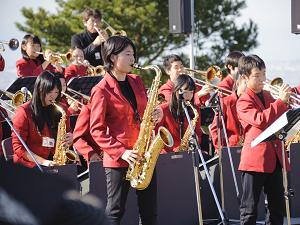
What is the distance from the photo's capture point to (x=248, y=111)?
532 cm

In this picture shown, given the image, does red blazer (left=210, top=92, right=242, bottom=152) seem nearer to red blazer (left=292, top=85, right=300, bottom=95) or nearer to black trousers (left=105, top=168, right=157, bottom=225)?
red blazer (left=292, top=85, right=300, bottom=95)

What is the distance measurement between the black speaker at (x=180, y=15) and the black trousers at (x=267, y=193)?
19.1 feet

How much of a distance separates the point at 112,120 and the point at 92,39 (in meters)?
5.03

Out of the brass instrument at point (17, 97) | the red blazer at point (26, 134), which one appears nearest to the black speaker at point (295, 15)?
the brass instrument at point (17, 97)

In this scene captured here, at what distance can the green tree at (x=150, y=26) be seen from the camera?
18.1 meters

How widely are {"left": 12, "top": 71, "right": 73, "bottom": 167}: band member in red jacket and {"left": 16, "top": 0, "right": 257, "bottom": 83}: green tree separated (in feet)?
38.8

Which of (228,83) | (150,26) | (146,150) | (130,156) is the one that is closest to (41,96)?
(146,150)

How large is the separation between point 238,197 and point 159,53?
508 inches

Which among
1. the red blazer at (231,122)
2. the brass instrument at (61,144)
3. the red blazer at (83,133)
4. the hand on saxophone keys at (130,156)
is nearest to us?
the hand on saxophone keys at (130,156)

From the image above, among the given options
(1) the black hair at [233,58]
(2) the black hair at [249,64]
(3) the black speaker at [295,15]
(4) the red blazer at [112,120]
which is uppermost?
(3) the black speaker at [295,15]

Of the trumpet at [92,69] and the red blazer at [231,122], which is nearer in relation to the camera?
the red blazer at [231,122]

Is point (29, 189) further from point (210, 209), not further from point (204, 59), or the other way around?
point (204, 59)

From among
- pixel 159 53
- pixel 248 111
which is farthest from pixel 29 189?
pixel 159 53

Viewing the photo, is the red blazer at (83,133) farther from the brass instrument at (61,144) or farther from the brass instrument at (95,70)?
the brass instrument at (95,70)
